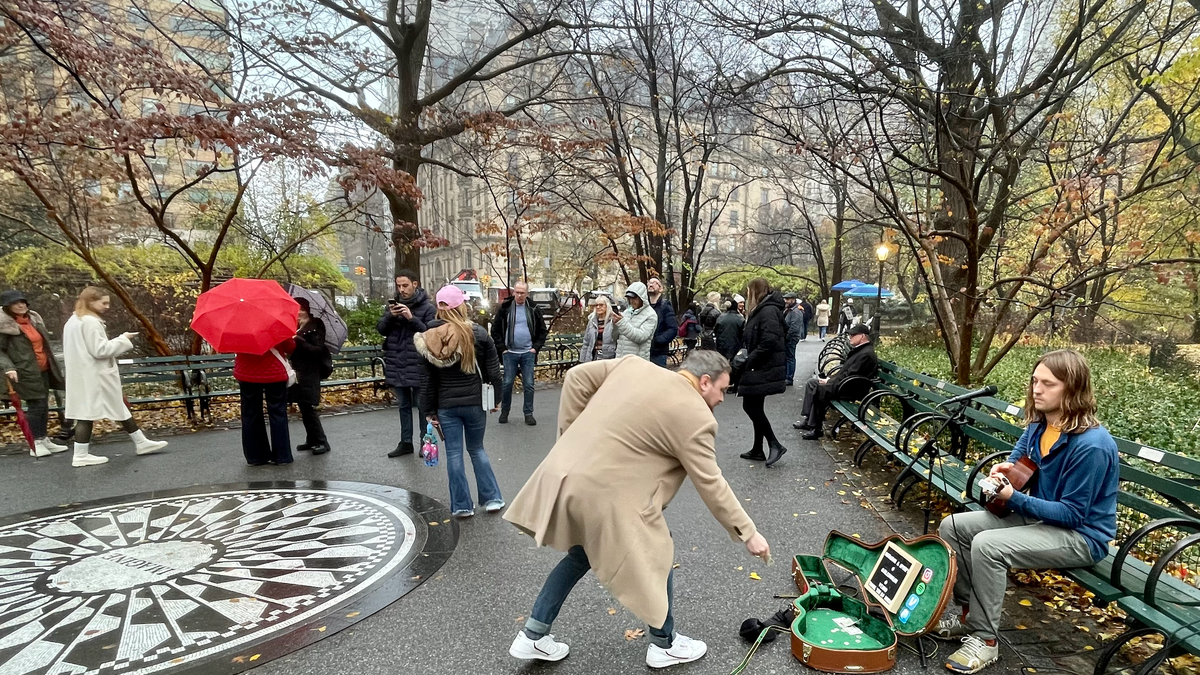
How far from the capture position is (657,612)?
2.35m

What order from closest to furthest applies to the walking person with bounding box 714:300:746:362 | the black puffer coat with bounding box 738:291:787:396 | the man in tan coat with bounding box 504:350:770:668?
the man in tan coat with bounding box 504:350:770:668, the black puffer coat with bounding box 738:291:787:396, the walking person with bounding box 714:300:746:362

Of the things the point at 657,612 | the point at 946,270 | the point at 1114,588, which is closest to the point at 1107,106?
the point at 946,270

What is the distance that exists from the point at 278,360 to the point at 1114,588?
635cm

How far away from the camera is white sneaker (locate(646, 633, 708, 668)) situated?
2783 mm

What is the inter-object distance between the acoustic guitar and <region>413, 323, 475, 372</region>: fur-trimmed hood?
3404 millimetres

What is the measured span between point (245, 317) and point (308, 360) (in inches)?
39.7

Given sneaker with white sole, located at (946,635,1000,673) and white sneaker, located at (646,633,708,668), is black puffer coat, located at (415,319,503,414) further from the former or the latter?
sneaker with white sole, located at (946,635,1000,673)

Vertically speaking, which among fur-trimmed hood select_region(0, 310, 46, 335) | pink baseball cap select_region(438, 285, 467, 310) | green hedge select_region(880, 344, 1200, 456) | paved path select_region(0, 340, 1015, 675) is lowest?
paved path select_region(0, 340, 1015, 675)

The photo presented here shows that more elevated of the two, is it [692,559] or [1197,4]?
[1197,4]

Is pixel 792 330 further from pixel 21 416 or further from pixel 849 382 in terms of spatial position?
pixel 21 416

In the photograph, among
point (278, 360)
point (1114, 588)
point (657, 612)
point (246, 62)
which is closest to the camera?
point (657, 612)

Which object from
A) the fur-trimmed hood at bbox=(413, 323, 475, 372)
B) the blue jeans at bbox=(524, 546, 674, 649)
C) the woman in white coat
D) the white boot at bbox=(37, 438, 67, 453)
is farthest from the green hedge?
the white boot at bbox=(37, 438, 67, 453)

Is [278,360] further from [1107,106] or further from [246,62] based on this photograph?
[1107,106]

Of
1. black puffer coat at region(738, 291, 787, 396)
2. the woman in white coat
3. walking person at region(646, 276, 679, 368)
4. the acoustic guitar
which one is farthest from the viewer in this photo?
walking person at region(646, 276, 679, 368)
